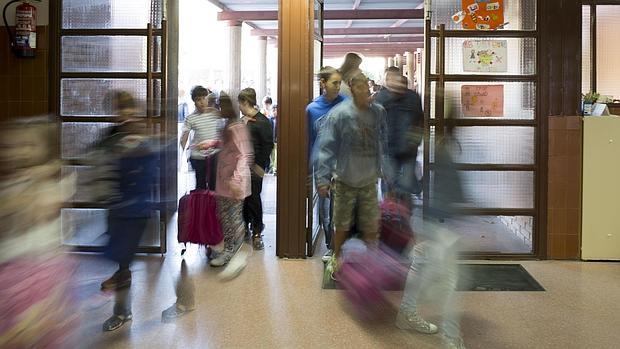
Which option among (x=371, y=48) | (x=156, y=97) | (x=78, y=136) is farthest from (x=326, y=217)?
(x=371, y=48)

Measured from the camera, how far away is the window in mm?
5906

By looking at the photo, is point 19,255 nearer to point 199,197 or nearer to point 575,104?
point 199,197

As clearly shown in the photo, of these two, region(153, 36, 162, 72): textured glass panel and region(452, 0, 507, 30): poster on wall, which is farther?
region(153, 36, 162, 72): textured glass panel

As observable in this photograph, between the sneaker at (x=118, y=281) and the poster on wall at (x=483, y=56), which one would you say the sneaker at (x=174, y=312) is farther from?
the poster on wall at (x=483, y=56)

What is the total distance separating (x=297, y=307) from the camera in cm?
457

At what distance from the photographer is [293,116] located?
5832 mm

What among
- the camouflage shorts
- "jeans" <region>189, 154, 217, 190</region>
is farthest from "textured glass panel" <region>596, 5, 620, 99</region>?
"jeans" <region>189, 154, 217, 190</region>

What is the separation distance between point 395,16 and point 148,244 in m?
11.2

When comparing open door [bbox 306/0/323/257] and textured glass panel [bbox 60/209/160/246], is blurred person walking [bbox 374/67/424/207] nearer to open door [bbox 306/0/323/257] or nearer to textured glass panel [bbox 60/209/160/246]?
open door [bbox 306/0/323/257]

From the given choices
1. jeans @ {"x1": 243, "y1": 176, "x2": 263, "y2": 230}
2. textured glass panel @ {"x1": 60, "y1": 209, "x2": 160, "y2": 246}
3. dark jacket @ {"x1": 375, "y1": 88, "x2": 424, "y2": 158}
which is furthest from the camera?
jeans @ {"x1": 243, "y1": 176, "x2": 263, "y2": 230}

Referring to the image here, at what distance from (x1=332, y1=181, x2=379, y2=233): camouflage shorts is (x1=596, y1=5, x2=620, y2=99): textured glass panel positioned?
285cm

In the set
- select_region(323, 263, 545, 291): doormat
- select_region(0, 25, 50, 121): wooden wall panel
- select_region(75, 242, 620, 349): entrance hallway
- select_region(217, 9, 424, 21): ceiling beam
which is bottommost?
select_region(75, 242, 620, 349): entrance hallway

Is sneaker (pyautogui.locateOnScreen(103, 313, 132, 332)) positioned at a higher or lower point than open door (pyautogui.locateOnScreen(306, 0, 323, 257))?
lower

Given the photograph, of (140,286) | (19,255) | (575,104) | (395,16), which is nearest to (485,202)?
(575,104)
